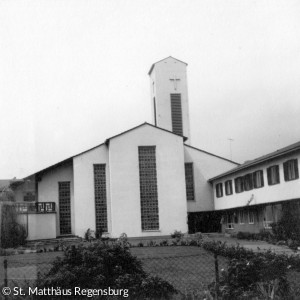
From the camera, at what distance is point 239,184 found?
111 feet

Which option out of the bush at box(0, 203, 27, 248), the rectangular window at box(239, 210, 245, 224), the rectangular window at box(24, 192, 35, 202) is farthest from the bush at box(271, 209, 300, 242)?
the rectangular window at box(24, 192, 35, 202)

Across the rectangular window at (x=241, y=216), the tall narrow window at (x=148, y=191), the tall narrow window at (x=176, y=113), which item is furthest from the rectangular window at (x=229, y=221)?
the tall narrow window at (x=176, y=113)

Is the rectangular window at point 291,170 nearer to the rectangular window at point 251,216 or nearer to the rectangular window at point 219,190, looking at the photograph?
the rectangular window at point 251,216

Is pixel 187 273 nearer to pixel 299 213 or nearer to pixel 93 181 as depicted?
pixel 299 213

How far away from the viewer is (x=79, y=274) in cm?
810

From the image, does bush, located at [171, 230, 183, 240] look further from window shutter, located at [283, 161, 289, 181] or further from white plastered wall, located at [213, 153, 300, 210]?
window shutter, located at [283, 161, 289, 181]

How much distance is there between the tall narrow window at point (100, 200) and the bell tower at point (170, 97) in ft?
32.3

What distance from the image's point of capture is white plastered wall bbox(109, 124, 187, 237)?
35.6 meters

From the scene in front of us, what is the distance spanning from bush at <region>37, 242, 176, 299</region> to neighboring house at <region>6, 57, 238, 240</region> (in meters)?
26.2

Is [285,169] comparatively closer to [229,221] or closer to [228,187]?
[228,187]

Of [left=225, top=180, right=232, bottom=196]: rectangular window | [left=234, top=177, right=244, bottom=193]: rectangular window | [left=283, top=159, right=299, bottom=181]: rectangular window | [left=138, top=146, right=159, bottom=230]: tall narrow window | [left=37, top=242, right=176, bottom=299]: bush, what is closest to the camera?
[left=37, top=242, right=176, bottom=299]: bush

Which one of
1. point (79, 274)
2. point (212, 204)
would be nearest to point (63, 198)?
point (212, 204)

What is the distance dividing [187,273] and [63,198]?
26.2 metres

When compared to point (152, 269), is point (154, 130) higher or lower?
higher
